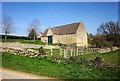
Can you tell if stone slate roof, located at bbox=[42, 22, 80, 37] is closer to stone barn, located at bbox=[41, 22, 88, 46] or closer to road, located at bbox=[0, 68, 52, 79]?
stone barn, located at bbox=[41, 22, 88, 46]

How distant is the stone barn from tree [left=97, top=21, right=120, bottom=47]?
534 cm

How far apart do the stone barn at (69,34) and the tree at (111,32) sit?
534 cm

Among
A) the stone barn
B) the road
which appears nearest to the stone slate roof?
the stone barn

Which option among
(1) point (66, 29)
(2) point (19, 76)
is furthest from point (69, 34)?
(2) point (19, 76)

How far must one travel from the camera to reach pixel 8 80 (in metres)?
11.4

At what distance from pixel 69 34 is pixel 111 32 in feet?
41.5

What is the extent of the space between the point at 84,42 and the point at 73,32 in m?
4.49

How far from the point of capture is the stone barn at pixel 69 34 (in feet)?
186

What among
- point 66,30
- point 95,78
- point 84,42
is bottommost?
point 95,78

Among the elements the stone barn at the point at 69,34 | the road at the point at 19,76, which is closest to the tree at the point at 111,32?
the stone barn at the point at 69,34

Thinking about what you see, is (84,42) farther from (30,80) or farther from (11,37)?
(30,80)

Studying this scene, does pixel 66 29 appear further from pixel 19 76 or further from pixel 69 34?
pixel 19 76

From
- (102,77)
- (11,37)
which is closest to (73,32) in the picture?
(11,37)

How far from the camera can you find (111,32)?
56469 millimetres
